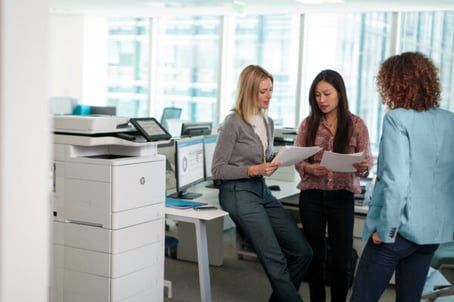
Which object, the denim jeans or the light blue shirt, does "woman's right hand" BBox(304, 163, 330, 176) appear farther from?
the light blue shirt

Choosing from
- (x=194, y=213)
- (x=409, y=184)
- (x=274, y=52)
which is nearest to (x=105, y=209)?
(x=194, y=213)

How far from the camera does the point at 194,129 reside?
497cm

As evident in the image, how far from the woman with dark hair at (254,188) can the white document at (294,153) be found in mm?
53

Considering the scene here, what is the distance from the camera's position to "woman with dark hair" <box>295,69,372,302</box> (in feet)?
10.5

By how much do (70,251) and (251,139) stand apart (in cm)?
114

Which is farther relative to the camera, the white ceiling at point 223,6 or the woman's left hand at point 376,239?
the white ceiling at point 223,6

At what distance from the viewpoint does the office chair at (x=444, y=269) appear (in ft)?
11.3

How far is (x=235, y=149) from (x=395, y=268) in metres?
1.17

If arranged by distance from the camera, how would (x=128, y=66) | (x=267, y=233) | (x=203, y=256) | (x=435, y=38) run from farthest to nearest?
(x=128, y=66) → (x=435, y=38) → (x=203, y=256) → (x=267, y=233)

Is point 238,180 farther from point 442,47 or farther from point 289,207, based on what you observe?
point 442,47

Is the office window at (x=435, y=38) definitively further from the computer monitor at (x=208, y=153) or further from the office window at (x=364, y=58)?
the computer monitor at (x=208, y=153)

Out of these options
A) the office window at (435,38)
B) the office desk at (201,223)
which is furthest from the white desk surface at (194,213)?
the office window at (435,38)

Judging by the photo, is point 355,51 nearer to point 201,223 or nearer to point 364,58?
point 364,58

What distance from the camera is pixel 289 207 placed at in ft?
14.3
